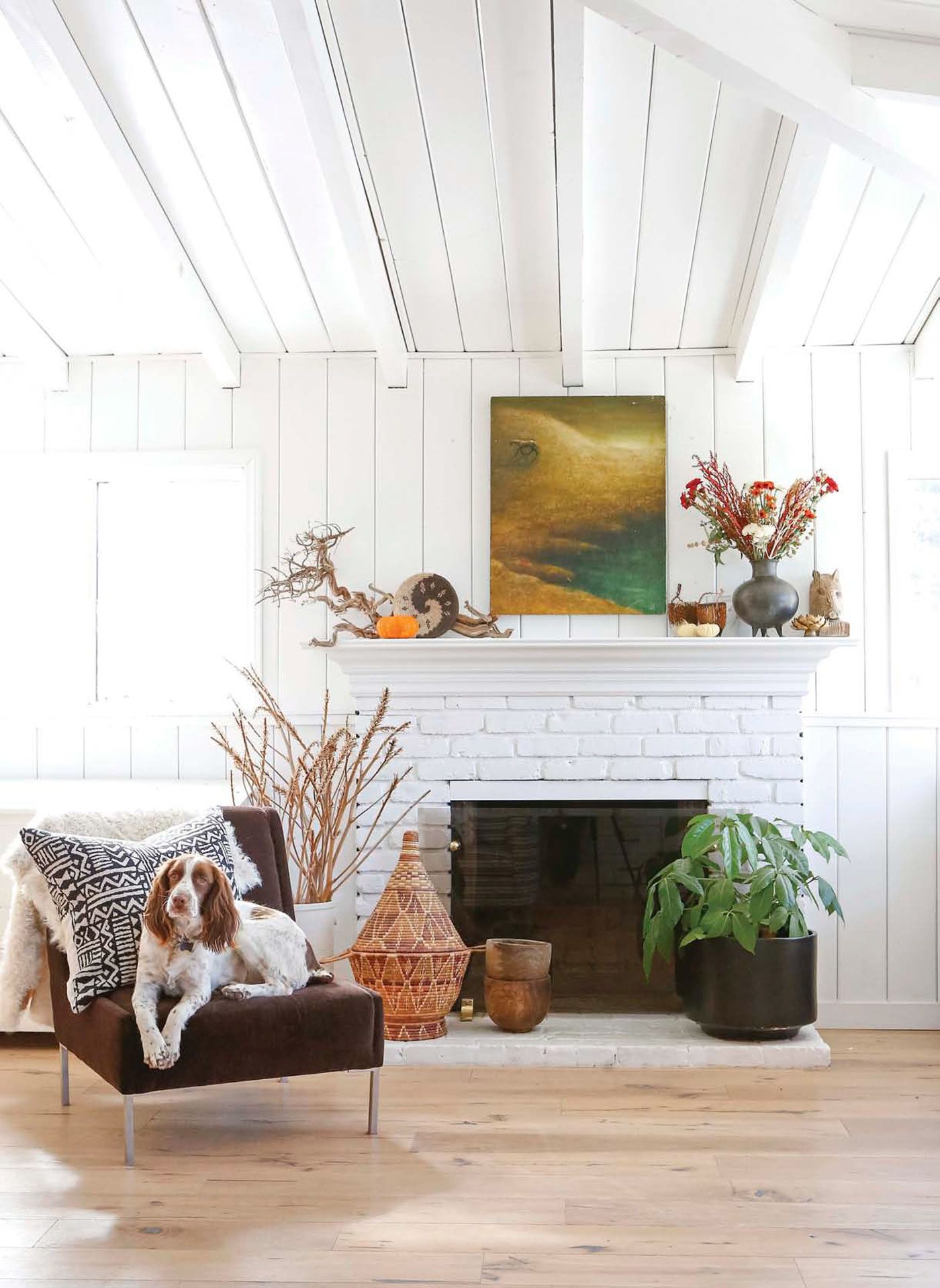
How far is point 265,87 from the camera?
10.5 ft

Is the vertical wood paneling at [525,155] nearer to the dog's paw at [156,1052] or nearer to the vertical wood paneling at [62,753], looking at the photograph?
the vertical wood paneling at [62,753]

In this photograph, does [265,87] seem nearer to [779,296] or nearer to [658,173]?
[658,173]

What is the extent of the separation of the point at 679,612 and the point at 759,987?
1288 mm

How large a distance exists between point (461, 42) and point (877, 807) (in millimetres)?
2849

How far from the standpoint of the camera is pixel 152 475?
179 inches

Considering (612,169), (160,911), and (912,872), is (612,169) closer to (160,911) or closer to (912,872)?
(160,911)

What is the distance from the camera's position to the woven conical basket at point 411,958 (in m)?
3.73

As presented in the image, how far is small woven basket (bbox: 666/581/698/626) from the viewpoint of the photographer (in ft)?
13.8

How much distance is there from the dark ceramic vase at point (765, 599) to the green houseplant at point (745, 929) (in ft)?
2.28

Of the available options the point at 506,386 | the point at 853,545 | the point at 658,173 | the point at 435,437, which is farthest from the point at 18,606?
the point at 853,545

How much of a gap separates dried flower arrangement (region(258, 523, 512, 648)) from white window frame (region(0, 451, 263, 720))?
12 centimetres

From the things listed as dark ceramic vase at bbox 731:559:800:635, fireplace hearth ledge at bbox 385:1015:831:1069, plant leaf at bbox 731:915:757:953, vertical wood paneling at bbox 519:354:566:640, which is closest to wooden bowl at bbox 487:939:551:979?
fireplace hearth ledge at bbox 385:1015:831:1069

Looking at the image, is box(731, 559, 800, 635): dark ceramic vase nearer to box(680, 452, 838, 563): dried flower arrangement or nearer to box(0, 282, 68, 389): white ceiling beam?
box(680, 452, 838, 563): dried flower arrangement

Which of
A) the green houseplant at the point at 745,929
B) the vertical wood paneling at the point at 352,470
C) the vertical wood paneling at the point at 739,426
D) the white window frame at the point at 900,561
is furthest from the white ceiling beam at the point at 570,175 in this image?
the green houseplant at the point at 745,929
